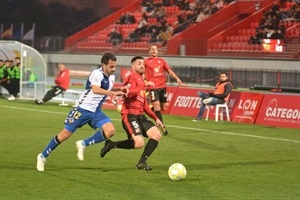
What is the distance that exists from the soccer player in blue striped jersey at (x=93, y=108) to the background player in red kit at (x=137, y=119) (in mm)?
355

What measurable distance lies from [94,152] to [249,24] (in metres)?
30.1

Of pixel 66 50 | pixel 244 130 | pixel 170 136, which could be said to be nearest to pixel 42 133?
pixel 170 136

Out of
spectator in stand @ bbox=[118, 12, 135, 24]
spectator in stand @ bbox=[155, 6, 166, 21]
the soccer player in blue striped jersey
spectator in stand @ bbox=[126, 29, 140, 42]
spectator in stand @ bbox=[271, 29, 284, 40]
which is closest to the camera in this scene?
the soccer player in blue striped jersey

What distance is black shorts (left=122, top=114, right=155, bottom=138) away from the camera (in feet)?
47.1

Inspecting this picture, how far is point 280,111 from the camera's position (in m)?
25.5

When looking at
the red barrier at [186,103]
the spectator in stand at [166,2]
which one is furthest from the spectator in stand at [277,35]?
the spectator in stand at [166,2]

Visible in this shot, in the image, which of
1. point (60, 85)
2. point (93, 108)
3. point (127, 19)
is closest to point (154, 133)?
point (93, 108)

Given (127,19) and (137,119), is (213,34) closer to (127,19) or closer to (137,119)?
(127,19)

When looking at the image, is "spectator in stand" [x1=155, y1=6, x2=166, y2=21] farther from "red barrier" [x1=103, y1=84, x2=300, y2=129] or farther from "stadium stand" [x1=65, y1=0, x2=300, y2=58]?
"red barrier" [x1=103, y1=84, x2=300, y2=129]

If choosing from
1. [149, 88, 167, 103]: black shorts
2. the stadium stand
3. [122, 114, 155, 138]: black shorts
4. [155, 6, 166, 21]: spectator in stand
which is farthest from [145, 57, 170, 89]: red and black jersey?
[155, 6, 166, 21]: spectator in stand

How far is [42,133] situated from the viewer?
845 inches

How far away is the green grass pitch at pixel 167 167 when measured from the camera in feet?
39.2

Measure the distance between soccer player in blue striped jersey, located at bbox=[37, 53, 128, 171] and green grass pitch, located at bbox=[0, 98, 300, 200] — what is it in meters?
0.51

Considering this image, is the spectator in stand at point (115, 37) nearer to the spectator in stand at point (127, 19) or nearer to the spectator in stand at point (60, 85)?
the spectator in stand at point (127, 19)
